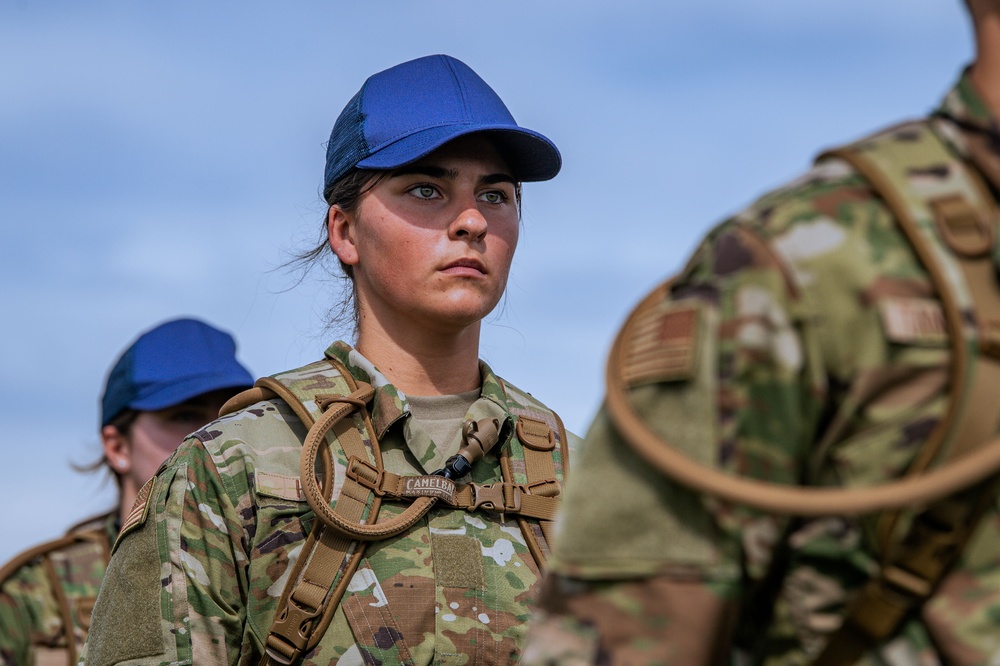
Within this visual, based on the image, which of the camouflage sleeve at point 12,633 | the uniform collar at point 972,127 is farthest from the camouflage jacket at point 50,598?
the uniform collar at point 972,127

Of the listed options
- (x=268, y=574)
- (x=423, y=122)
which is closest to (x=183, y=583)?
(x=268, y=574)

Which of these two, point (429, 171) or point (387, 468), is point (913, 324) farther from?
point (429, 171)

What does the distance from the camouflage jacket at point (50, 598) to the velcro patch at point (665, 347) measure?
4.00 metres

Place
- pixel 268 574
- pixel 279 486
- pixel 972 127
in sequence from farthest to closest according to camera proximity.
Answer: pixel 279 486
pixel 268 574
pixel 972 127

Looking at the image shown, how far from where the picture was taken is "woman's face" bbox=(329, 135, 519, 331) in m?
4.34

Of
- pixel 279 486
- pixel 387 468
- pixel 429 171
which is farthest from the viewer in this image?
pixel 429 171

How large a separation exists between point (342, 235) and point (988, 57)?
9.27ft

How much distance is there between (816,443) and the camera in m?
2.03

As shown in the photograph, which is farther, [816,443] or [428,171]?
[428,171]

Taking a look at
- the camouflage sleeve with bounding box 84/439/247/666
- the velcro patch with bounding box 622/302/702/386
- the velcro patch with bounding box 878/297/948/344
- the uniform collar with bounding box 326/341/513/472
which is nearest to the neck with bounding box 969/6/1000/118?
the velcro patch with bounding box 878/297/948/344

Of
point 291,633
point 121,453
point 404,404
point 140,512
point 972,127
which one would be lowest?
point 121,453

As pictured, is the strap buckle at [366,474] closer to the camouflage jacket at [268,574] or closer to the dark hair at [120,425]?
the camouflage jacket at [268,574]

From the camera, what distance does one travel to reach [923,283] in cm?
198

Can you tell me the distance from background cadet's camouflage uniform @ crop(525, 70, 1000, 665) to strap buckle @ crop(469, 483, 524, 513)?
6.86 feet
